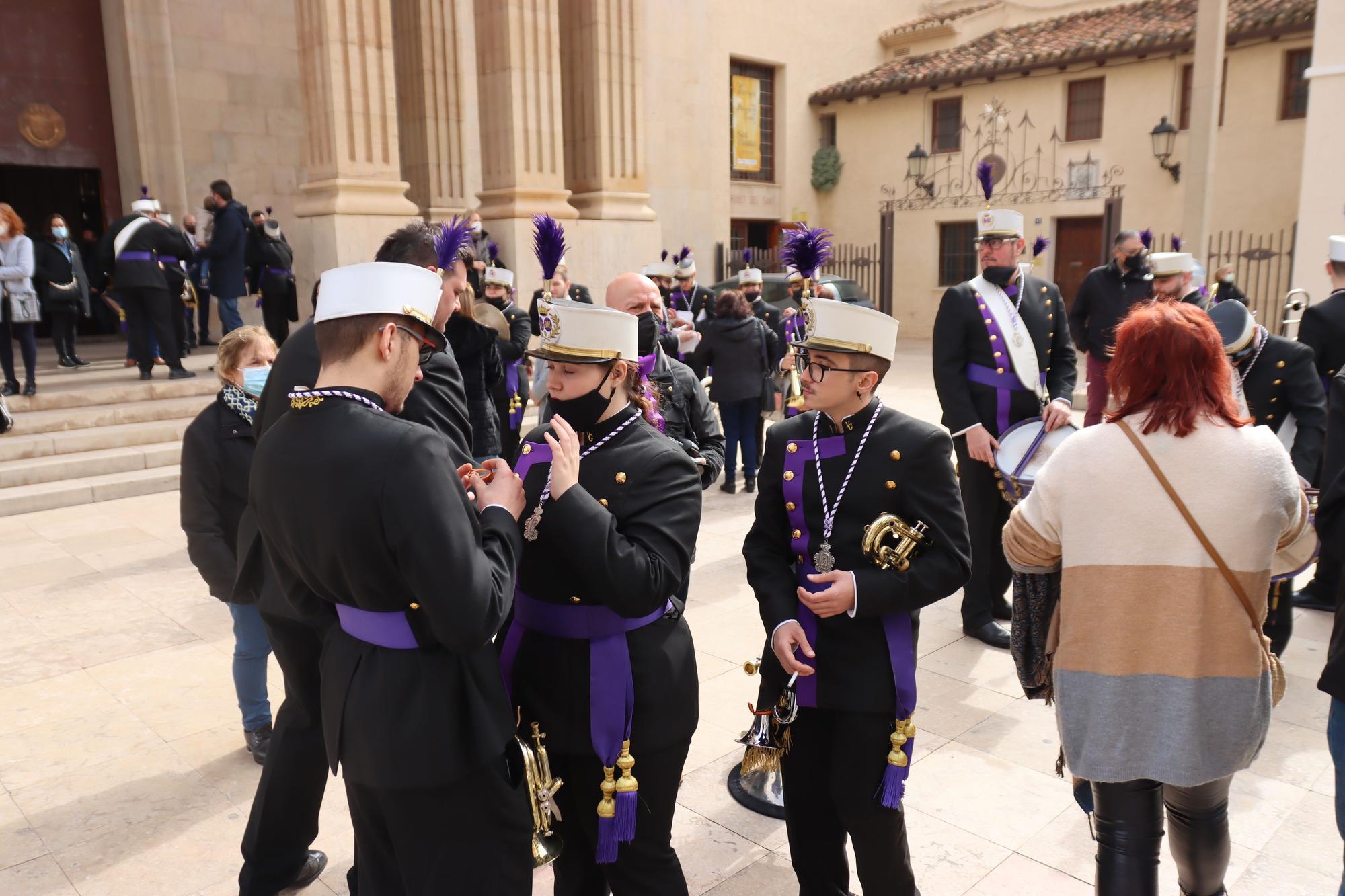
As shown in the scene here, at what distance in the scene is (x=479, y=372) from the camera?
22.7 feet

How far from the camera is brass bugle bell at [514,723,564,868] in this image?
2.27m

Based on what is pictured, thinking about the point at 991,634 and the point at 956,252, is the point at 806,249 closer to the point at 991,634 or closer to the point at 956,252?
the point at 991,634

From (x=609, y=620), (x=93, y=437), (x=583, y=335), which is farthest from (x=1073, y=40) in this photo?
(x=609, y=620)

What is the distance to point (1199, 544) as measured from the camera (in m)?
2.24

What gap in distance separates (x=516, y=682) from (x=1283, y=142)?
68.6 ft

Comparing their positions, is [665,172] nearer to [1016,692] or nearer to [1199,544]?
[1016,692]

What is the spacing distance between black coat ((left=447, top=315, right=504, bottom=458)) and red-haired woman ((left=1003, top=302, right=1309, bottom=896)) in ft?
16.2

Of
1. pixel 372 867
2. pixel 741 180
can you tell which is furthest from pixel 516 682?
pixel 741 180

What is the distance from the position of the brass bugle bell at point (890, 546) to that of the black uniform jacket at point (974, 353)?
9.10ft

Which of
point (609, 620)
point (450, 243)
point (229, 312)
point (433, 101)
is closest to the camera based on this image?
point (609, 620)

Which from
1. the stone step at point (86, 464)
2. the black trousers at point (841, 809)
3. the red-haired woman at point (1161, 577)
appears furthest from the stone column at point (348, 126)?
the red-haired woman at point (1161, 577)

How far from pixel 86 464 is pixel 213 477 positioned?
20.5ft

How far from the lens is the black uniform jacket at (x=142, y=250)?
10.0 meters

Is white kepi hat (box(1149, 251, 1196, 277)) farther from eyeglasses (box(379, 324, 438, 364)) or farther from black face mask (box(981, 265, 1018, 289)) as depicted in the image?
eyeglasses (box(379, 324, 438, 364))
